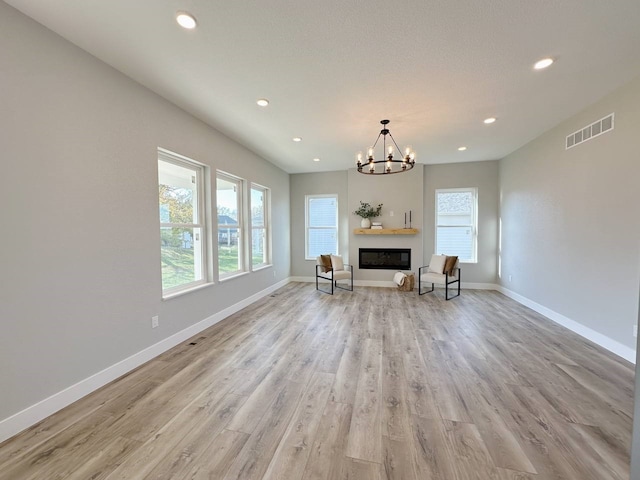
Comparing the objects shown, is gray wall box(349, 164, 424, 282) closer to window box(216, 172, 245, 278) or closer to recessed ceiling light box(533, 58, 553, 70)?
window box(216, 172, 245, 278)

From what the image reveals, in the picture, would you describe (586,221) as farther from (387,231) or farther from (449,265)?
(387,231)

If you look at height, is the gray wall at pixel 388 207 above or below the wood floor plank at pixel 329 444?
above

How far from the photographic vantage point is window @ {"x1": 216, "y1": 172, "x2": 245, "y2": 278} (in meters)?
4.07

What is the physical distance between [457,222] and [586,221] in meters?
2.90

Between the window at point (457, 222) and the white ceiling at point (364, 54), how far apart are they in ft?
8.44

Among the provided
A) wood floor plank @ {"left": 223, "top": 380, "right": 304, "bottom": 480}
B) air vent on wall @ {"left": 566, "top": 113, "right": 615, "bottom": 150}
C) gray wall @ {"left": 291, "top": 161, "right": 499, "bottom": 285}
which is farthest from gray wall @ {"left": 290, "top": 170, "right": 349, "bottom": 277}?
wood floor plank @ {"left": 223, "top": 380, "right": 304, "bottom": 480}

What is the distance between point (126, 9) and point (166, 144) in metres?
1.37

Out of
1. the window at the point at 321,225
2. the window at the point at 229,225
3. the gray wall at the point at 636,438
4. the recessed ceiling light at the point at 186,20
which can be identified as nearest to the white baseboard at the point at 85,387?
the window at the point at 229,225

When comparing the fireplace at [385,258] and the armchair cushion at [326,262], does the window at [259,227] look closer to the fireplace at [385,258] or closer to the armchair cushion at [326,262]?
the armchair cushion at [326,262]

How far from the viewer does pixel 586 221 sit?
321 centimetres

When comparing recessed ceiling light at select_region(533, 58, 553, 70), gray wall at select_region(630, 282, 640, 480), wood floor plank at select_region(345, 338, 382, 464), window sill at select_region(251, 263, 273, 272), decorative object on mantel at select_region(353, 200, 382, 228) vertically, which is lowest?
wood floor plank at select_region(345, 338, 382, 464)

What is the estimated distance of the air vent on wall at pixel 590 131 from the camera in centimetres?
287

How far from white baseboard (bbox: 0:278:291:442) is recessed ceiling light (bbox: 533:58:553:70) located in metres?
4.59

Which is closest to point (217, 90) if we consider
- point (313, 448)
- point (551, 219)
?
point (313, 448)
